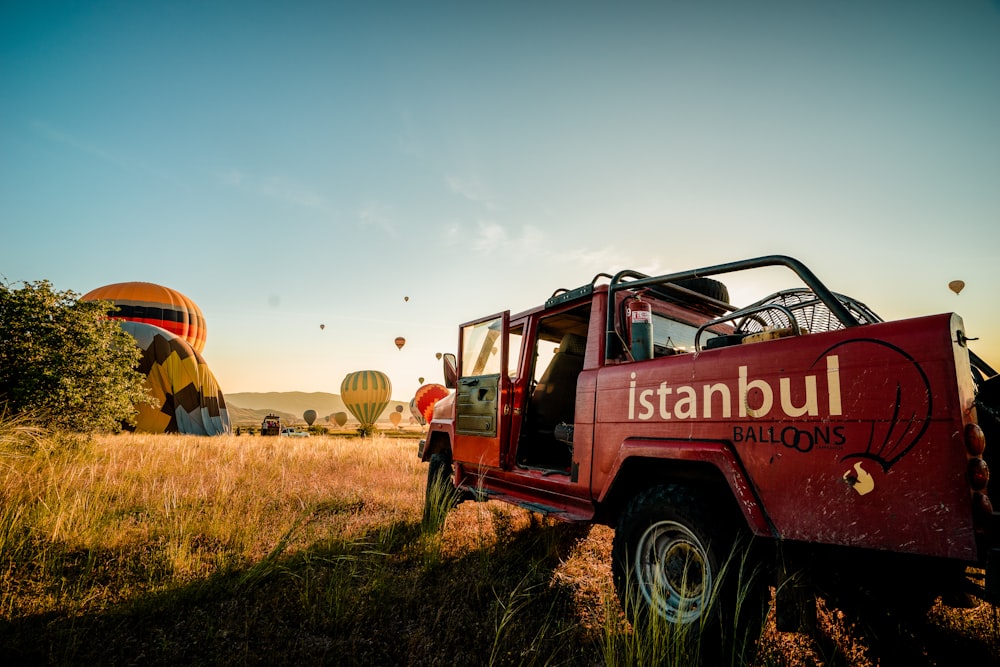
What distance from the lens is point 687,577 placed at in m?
2.59

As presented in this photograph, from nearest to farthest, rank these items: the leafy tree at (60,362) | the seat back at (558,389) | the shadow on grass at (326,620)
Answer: the shadow on grass at (326,620)
the seat back at (558,389)
the leafy tree at (60,362)

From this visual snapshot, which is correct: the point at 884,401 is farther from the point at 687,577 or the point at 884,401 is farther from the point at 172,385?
the point at 172,385

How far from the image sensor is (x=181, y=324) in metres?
29.3

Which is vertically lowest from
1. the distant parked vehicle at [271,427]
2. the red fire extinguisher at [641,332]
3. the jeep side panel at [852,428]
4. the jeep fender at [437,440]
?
the distant parked vehicle at [271,427]

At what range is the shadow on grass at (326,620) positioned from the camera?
2.41 m

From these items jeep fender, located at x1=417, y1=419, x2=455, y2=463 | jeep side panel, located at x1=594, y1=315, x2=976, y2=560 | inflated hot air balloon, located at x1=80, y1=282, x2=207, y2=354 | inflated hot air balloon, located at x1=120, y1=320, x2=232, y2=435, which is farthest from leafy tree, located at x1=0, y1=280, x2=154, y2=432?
inflated hot air balloon, located at x1=80, y1=282, x2=207, y2=354

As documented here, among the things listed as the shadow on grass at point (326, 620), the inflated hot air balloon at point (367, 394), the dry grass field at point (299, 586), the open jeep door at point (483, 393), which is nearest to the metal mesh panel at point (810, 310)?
the dry grass field at point (299, 586)

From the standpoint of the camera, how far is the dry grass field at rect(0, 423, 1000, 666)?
244cm

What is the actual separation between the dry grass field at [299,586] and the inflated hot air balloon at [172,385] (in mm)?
18264

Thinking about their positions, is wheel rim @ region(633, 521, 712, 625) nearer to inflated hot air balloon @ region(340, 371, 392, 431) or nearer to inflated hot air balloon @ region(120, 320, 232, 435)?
inflated hot air balloon @ region(120, 320, 232, 435)

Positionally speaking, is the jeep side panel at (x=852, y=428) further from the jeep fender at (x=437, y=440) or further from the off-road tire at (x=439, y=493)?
the jeep fender at (x=437, y=440)

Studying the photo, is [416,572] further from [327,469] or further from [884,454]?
[327,469]

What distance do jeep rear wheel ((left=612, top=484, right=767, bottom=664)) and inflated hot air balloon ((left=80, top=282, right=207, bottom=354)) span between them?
105ft

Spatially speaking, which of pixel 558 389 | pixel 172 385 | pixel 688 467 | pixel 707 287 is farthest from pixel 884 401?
pixel 172 385
